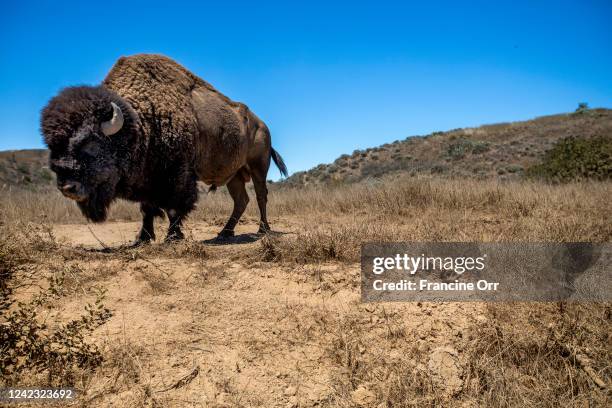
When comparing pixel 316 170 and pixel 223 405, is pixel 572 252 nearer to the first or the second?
pixel 223 405

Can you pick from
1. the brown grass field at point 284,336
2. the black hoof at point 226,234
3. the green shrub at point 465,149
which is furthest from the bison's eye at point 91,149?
the green shrub at point 465,149

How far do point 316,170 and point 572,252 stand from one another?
2621 centimetres

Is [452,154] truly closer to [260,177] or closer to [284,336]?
[260,177]

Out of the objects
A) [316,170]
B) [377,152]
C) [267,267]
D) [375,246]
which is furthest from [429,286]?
[377,152]

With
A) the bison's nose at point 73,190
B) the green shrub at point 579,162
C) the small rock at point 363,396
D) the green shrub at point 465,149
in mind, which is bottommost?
the small rock at point 363,396

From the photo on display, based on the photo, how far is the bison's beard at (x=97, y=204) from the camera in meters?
4.60

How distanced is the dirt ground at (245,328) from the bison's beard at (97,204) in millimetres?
854

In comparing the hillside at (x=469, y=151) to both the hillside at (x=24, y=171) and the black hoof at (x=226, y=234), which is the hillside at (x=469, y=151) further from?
the black hoof at (x=226, y=234)

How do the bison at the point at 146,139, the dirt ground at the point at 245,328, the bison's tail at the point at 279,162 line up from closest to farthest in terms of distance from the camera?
the dirt ground at the point at 245,328, the bison at the point at 146,139, the bison's tail at the point at 279,162

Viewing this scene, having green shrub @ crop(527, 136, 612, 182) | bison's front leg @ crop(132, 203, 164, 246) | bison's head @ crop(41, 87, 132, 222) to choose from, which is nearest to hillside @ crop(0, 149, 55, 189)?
bison's front leg @ crop(132, 203, 164, 246)

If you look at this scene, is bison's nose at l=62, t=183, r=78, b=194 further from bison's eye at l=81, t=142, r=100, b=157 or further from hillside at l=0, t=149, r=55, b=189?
hillside at l=0, t=149, r=55, b=189

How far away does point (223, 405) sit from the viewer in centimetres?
268

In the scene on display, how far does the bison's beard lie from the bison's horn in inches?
24.6

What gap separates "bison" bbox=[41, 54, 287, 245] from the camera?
4.45 meters
